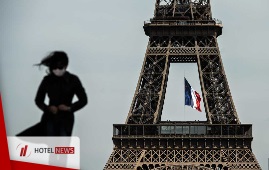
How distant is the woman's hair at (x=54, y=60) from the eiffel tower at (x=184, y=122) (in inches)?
3049

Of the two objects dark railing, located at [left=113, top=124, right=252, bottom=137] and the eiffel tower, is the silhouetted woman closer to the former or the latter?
the eiffel tower

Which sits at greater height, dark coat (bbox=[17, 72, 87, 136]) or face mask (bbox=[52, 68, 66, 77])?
face mask (bbox=[52, 68, 66, 77])

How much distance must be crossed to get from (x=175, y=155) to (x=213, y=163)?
486cm

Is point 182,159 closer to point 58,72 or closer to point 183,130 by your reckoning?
point 183,130

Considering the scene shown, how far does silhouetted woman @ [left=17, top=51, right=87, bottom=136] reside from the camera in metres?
5.43

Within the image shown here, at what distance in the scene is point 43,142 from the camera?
562cm

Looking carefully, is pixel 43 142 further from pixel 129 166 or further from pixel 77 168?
pixel 129 166

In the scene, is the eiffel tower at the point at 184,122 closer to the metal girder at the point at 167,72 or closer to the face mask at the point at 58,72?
the metal girder at the point at 167,72

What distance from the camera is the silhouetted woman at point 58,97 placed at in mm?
5430

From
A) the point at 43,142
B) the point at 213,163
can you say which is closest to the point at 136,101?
the point at 213,163

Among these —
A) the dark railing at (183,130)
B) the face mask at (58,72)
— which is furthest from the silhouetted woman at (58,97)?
the dark railing at (183,130)

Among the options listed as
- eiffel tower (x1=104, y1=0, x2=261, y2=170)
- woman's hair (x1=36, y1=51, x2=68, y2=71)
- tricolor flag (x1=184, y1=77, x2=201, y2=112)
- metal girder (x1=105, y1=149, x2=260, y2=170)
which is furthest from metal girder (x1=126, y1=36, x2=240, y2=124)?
woman's hair (x1=36, y1=51, x2=68, y2=71)

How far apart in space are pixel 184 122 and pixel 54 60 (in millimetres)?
84810

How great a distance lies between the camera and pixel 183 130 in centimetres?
8875
